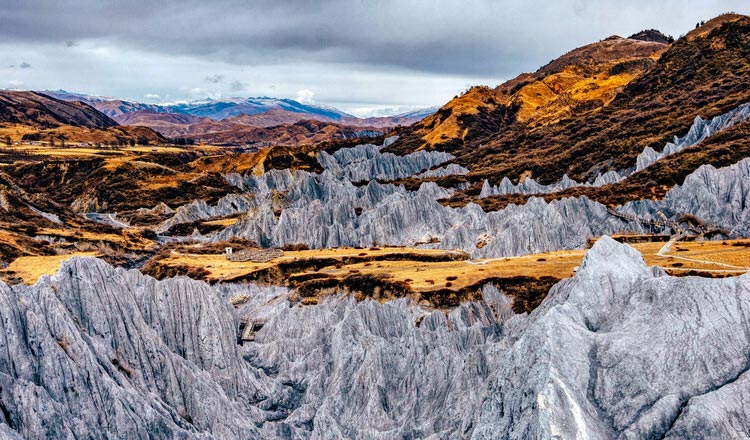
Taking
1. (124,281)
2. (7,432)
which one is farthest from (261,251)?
(7,432)

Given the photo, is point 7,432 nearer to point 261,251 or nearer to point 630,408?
point 630,408

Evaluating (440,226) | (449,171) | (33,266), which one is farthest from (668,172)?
(33,266)

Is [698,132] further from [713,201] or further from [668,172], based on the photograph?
[713,201]

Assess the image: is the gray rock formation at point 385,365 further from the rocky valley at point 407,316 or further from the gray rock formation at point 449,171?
the gray rock formation at point 449,171

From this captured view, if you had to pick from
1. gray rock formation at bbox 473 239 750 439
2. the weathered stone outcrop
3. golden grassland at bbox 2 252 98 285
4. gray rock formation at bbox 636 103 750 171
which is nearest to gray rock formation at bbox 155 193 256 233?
golden grassland at bbox 2 252 98 285

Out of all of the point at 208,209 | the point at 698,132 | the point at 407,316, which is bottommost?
the point at 407,316

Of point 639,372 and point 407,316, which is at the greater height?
point 639,372
